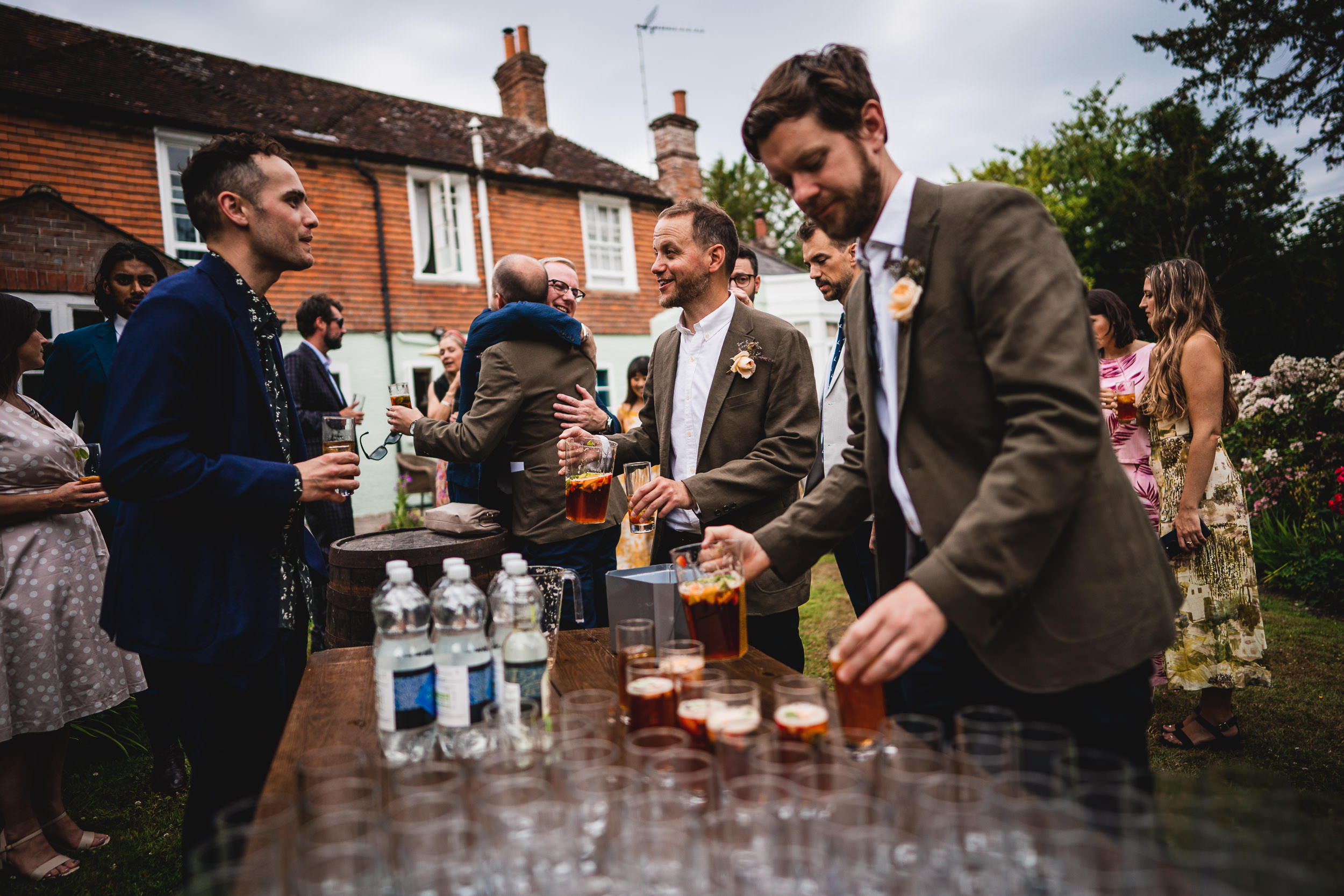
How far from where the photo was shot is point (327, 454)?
2.34 m

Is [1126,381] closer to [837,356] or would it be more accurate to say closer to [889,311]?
[837,356]

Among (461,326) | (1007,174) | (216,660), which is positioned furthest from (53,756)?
(1007,174)

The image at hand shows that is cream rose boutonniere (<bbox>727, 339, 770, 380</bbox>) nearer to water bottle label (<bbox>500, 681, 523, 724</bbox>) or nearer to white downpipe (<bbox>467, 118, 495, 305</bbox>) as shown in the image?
water bottle label (<bbox>500, 681, 523, 724</bbox>)

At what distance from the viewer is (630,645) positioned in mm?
1781

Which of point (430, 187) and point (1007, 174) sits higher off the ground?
point (1007, 174)

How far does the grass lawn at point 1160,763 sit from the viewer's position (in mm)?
3205

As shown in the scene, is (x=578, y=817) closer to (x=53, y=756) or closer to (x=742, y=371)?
(x=742, y=371)

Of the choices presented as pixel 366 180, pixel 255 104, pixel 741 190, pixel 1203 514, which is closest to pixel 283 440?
pixel 1203 514

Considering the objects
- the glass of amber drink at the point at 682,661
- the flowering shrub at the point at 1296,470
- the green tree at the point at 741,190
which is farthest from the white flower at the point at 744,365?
the green tree at the point at 741,190

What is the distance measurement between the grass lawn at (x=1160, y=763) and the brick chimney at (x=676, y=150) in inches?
561

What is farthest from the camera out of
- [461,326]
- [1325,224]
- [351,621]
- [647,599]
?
[461,326]

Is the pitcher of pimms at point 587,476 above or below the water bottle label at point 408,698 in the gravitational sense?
above

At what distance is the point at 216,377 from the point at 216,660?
0.79 metres

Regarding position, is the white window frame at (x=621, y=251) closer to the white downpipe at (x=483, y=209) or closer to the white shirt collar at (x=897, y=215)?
the white downpipe at (x=483, y=209)
